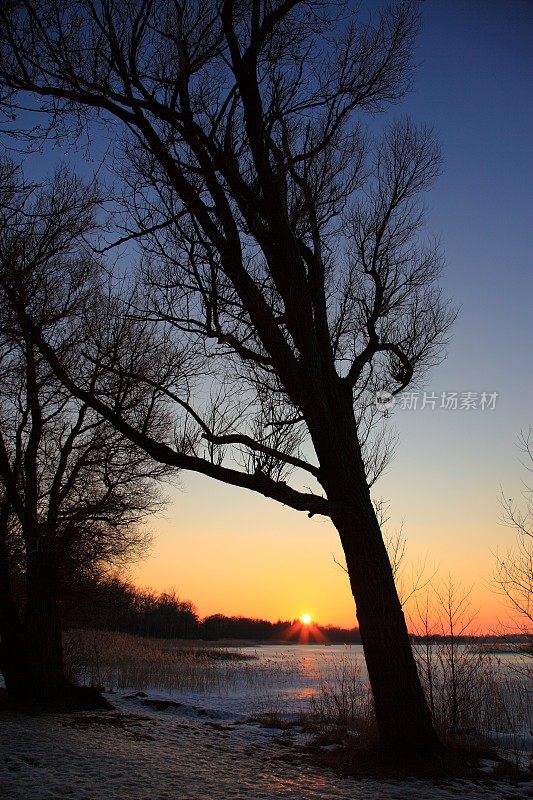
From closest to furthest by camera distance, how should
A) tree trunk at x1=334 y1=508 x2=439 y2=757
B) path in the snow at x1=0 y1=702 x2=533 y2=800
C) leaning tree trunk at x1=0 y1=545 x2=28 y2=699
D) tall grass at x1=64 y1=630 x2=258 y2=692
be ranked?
path in the snow at x1=0 y1=702 x2=533 y2=800 → tree trunk at x1=334 y1=508 x2=439 y2=757 → leaning tree trunk at x1=0 y1=545 x2=28 y2=699 → tall grass at x1=64 y1=630 x2=258 y2=692

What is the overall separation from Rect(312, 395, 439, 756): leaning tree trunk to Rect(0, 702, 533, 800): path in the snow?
0.77 meters

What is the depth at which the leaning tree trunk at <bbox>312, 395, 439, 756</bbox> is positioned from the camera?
6684mm

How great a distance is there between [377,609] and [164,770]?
264cm

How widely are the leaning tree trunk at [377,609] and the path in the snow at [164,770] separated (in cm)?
77

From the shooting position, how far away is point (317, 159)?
8.92 metres

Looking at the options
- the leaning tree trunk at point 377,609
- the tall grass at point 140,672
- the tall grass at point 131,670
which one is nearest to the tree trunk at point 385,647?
the leaning tree trunk at point 377,609

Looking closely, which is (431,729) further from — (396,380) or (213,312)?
(213,312)

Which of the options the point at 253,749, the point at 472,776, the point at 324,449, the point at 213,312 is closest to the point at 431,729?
the point at 472,776

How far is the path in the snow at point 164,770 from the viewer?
17.4 feet

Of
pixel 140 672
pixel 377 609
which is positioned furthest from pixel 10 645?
pixel 140 672

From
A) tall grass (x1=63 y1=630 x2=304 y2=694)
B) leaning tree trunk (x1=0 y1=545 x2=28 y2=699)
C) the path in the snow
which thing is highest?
leaning tree trunk (x1=0 y1=545 x2=28 y2=699)

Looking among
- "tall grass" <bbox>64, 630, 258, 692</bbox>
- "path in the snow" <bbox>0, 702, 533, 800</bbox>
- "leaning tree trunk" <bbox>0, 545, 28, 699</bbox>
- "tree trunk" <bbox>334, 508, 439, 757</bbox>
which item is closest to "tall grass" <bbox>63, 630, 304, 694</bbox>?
"tall grass" <bbox>64, 630, 258, 692</bbox>

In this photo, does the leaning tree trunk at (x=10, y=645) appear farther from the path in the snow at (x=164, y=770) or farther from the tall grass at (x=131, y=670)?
the tall grass at (x=131, y=670)

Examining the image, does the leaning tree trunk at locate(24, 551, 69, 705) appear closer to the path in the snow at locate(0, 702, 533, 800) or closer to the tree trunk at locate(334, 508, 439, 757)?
the path in the snow at locate(0, 702, 533, 800)
